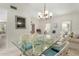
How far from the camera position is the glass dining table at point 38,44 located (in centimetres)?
225

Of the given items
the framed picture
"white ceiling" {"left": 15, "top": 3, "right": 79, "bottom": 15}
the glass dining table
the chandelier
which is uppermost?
"white ceiling" {"left": 15, "top": 3, "right": 79, "bottom": 15}

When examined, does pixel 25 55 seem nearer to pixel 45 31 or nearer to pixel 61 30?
pixel 45 31

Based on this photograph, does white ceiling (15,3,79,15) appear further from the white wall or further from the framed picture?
the framed picture

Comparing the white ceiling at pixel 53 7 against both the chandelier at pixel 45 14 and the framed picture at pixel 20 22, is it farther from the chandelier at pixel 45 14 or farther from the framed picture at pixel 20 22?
the framed picture at pixel 20 22

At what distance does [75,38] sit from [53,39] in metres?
0.33

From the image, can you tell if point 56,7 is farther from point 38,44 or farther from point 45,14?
point 38,44

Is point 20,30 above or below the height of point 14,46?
above

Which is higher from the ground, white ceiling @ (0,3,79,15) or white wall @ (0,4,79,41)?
white ceiling @ (0,3,79,15)

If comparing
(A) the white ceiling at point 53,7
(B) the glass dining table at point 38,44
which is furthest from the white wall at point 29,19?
(B) the glass dining table at point 38,44

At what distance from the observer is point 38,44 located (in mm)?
2273

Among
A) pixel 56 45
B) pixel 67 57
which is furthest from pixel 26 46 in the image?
pixel 67 57

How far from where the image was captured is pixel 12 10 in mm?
2186

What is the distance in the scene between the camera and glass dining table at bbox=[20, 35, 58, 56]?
2.25 m

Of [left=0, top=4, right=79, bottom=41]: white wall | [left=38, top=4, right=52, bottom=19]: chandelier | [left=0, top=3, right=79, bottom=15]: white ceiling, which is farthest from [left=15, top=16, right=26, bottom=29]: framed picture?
[left=38, top=4, right=52, bottom=19]: chandelier
